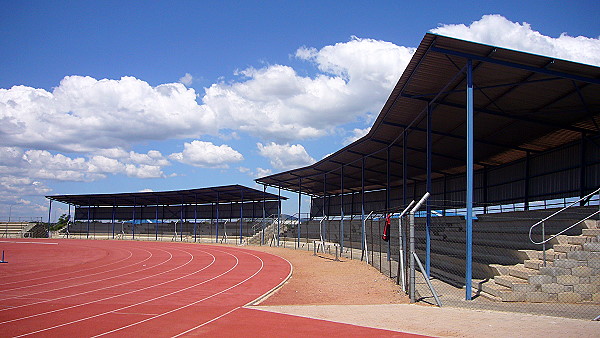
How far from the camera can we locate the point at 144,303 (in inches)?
576

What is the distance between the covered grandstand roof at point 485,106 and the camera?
46.9ft

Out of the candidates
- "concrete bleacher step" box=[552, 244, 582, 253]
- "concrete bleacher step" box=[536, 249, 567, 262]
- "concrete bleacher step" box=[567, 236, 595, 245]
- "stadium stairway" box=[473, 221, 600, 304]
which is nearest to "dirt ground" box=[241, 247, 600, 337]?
"stadium stairway" box=[473, 221, 600, 304]

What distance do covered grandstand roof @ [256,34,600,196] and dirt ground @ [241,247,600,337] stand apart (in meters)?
7.12

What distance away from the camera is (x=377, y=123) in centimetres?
2308

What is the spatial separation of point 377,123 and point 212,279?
10.3m

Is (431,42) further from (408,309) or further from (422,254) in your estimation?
(422,254)

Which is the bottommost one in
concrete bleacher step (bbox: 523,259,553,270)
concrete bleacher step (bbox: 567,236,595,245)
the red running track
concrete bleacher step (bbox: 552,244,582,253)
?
the red running track

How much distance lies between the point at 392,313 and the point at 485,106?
10.9 metres

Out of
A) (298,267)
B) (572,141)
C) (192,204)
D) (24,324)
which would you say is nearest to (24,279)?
(24,324)

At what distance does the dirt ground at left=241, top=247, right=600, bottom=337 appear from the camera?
9.62 meters

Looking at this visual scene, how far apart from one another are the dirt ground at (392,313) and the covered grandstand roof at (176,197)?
114ft

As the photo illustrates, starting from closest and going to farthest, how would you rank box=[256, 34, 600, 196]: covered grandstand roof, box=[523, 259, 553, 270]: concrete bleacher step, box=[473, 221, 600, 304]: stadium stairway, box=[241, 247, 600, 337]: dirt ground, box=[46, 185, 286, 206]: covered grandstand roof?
box=[241, 247, 600, 337]: dirt ground, box=[473, 221, 600, 304]: stadium stairway, box=[523, 259, 553, 270]: concrete bleacher step, box=[256, 34, 600, 196]: covered grandstand roof, box=[46, 185, 286, 206]: covered grandstand roof

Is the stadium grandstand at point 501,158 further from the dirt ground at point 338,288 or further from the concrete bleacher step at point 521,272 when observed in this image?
the dirt ground at point 338,288

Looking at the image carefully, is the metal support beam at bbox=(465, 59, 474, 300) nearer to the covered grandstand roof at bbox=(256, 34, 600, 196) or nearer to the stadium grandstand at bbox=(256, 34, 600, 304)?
the stadium grandstand at bbox=(256, 34, 600, 304)
